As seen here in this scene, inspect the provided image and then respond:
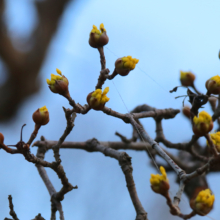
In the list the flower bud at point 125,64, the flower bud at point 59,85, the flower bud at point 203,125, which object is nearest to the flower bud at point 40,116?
the flower bud at point 59,85

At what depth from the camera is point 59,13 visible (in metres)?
2.15

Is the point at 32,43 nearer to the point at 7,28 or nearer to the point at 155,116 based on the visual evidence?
the point at 7,28

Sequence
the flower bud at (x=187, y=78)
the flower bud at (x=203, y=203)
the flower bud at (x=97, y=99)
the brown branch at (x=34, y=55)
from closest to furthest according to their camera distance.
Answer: the flower bud at (x=203, y=203)
the flower bud at (x=97, y=99)
the flower bud at (x=187, y=78)
the brown branch at (x=34, y=55)

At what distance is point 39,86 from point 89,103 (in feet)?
5.85

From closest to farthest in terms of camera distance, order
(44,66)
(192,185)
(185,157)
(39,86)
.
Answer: (192,185)
(185,157)
(44,66)
(39,86)

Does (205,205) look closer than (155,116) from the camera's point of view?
Yes

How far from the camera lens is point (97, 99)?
2.15 ft

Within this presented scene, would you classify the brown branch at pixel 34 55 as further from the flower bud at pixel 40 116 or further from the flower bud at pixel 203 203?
the flower bud at pixel 203 203

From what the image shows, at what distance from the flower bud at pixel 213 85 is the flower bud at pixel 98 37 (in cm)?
33

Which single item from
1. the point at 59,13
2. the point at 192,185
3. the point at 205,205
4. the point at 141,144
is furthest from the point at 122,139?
the point at 59,13

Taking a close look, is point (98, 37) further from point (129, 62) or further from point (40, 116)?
point (40, 116)

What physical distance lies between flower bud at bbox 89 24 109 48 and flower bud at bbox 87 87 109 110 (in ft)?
0.74

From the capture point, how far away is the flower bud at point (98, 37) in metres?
0.82

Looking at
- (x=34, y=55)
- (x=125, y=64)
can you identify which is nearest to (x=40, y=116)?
(x=125, y=64)
